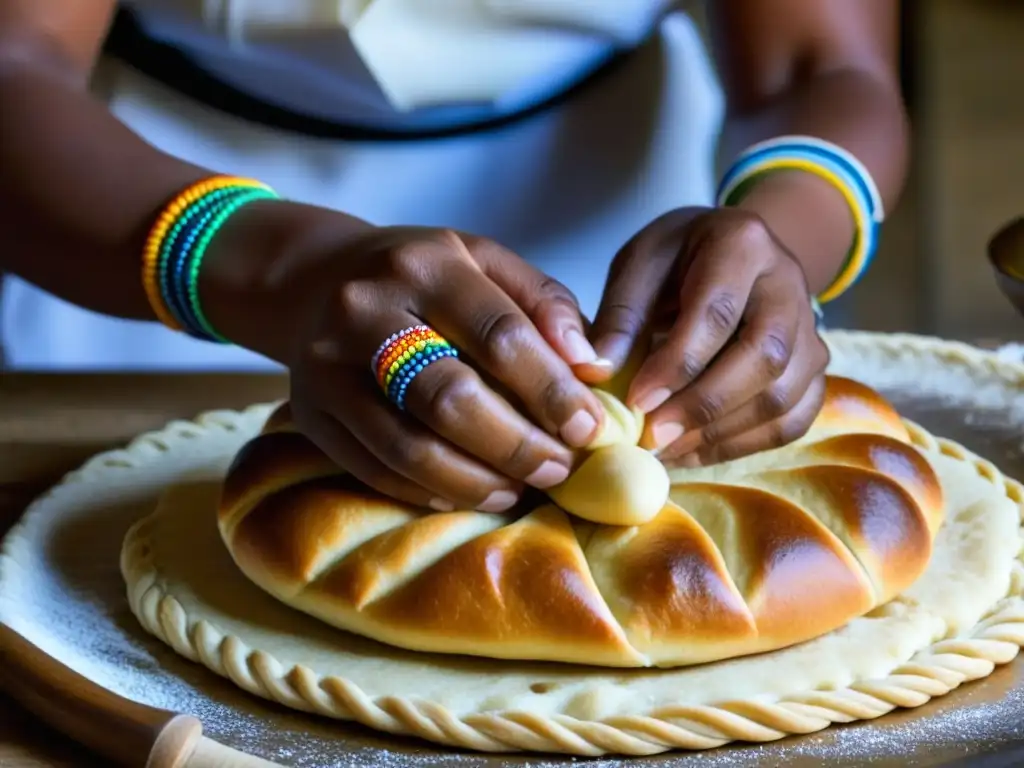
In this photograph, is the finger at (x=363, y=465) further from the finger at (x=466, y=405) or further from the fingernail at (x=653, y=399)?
the fingernail at (x=653, y=399)

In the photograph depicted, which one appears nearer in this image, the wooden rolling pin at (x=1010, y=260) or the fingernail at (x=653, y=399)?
the fingernail at (x=653, y=399)

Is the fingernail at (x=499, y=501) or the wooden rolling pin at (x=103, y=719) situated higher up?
the fingernail at (x=499, y=501)

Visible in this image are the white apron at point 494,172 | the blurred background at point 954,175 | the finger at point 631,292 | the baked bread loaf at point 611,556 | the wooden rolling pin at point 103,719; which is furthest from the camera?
the blurred background at point 954,175

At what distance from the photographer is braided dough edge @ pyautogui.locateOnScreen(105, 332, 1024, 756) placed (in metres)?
0.78

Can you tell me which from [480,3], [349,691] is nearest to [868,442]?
[349,691]

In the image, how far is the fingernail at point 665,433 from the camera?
924mm

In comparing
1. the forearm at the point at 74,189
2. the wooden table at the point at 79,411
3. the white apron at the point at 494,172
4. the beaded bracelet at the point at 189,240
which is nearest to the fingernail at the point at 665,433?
the beaded bracelet at the point at 189,240

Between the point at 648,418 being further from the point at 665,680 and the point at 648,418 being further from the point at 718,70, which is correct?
the point at 718,70

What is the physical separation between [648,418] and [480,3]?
834mm

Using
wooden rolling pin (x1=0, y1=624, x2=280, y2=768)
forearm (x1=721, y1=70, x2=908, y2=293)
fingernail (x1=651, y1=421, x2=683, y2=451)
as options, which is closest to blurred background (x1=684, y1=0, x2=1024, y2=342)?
forearm (x1=721, y1=70, x2=908, y2=293)

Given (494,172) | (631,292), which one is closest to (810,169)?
(631,292)

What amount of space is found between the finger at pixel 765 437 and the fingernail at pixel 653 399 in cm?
7

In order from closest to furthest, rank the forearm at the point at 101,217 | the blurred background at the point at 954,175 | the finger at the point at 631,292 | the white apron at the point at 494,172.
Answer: the finger at the point at 631,292 < the forearm at the point at 101,217 < the white apron at the point at 494,172 < the blurred background at the point at 954,175

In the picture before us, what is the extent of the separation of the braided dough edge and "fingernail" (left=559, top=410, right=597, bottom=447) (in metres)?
0.21
